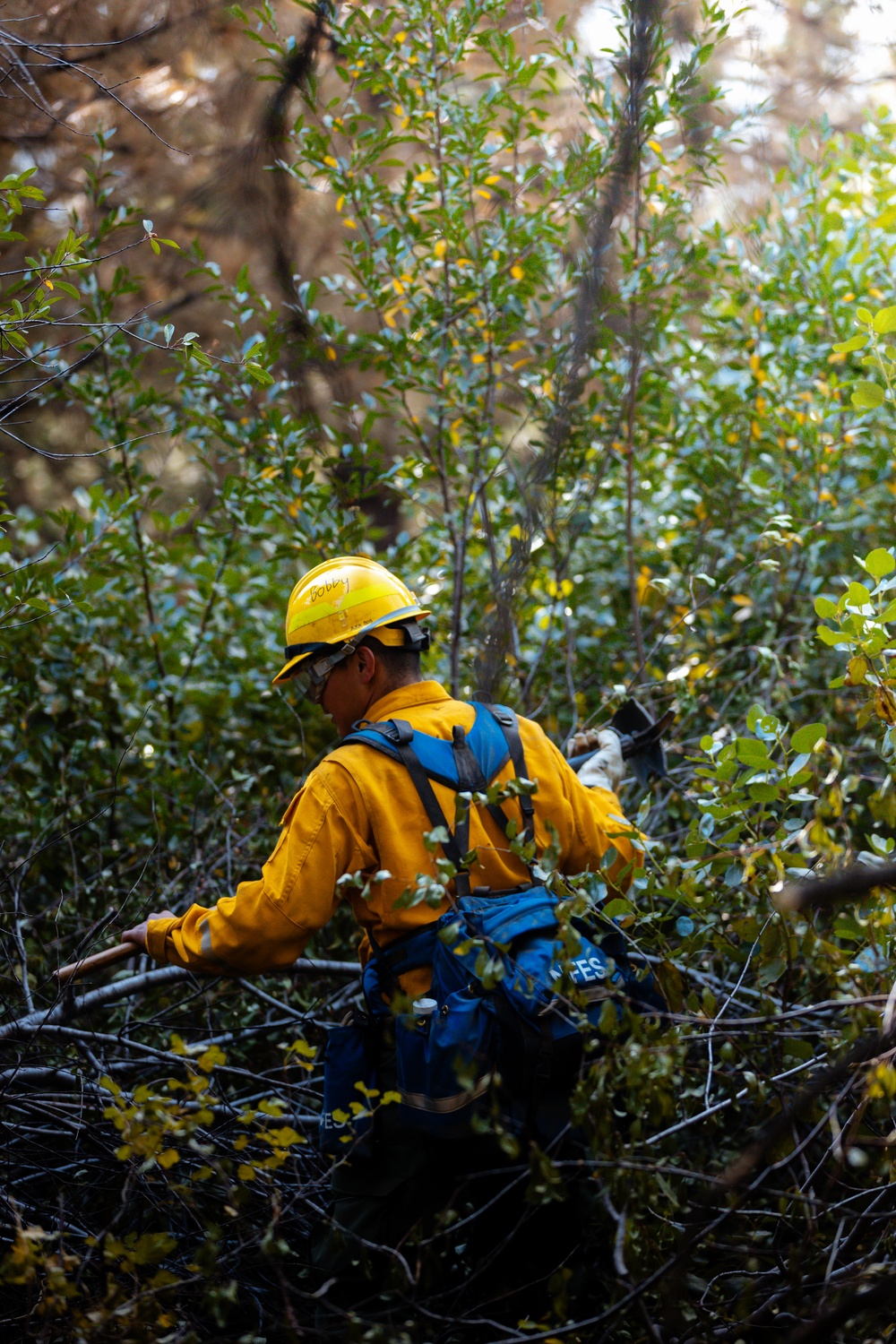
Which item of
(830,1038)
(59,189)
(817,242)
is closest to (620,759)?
(830,1038)

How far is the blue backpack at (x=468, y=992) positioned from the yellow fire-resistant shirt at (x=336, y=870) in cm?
4

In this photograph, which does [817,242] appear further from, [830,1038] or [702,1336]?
[702,1336]

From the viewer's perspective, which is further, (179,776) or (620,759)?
(179,776)

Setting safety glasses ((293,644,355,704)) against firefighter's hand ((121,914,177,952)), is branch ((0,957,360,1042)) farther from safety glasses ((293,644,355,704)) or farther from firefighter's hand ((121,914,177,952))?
safety glasses ((293,644,355,704))

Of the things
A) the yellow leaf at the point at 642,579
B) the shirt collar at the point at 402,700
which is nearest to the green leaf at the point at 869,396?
the shirt collar at the point at 402,700

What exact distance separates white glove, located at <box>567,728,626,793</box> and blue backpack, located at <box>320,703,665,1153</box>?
1.78ft

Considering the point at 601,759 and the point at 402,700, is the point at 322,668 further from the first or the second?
the point at 601,759

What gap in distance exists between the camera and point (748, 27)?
443cm

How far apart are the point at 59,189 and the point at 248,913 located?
455 centimetres

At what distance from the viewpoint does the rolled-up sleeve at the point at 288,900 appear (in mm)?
2230

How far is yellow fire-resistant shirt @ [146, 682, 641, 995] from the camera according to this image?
A: 7.34 ft

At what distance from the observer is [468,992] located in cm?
214

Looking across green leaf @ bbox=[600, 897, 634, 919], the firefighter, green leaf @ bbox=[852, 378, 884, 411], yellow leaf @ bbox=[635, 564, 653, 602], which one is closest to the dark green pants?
the firefighter

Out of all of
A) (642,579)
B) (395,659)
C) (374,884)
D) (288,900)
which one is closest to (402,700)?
(395,659)
